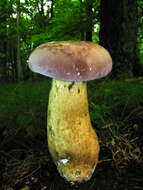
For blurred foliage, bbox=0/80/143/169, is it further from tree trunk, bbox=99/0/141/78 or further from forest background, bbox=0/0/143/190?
tree trunk, bbox=99/0/141/78

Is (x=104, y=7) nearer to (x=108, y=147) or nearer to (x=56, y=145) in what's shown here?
(x=108, y=147)

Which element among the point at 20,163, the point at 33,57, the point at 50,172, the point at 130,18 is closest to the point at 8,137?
the point at 20,163

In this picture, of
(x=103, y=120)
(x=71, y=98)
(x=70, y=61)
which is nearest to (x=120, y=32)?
(x=103, y=120)

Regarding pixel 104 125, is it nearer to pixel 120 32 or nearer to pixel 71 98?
pixel 71 98

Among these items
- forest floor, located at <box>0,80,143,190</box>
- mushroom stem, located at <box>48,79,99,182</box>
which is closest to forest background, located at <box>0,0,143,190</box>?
forest floor, located at <box>0,80,143,190</box>

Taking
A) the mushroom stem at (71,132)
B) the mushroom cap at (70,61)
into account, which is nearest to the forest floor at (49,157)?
the mushroom stem at (71,132)

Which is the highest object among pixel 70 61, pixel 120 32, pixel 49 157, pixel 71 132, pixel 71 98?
pixel 120 32
